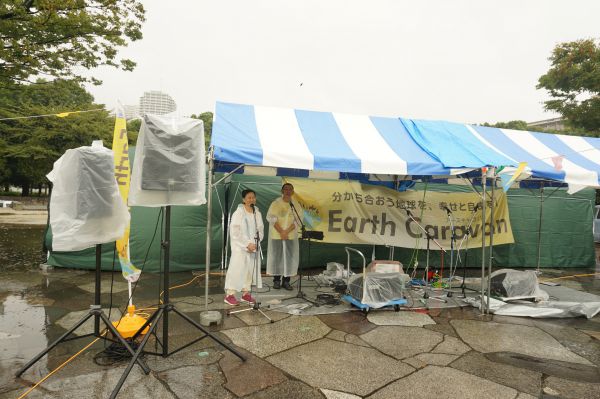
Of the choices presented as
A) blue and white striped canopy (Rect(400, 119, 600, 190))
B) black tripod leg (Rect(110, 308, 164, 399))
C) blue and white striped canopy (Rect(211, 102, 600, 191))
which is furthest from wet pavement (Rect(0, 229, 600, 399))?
blue and white striped canopy (Rect(400, 119, 600, 190))

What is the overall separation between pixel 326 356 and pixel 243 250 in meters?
2.14

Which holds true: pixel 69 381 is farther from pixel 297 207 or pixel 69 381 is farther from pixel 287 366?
pixel 297 207

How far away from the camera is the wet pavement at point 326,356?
3.12 metres

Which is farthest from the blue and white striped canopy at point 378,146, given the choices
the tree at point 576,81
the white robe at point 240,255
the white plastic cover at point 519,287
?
the tree at point 576,81

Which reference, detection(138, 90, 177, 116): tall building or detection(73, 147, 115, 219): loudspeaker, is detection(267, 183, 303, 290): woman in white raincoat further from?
detection(73, 147, 115, 219): loudspeaker

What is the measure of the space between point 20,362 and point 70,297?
2404 mm

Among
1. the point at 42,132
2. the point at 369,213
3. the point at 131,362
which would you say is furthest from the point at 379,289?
the point at 42,132

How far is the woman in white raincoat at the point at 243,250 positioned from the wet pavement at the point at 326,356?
0.44 m

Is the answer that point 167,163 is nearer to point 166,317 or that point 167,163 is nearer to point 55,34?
point 166,317

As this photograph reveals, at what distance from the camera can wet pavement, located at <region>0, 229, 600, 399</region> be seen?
3117 mm

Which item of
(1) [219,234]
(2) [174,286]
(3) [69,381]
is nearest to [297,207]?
(1) [219,234]

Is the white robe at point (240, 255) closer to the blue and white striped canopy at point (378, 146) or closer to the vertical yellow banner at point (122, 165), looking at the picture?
the blue and white striped canopy at point (378, 146)

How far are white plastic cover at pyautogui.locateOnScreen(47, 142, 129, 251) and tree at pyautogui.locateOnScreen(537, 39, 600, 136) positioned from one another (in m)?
19.5

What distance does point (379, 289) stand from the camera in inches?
211
